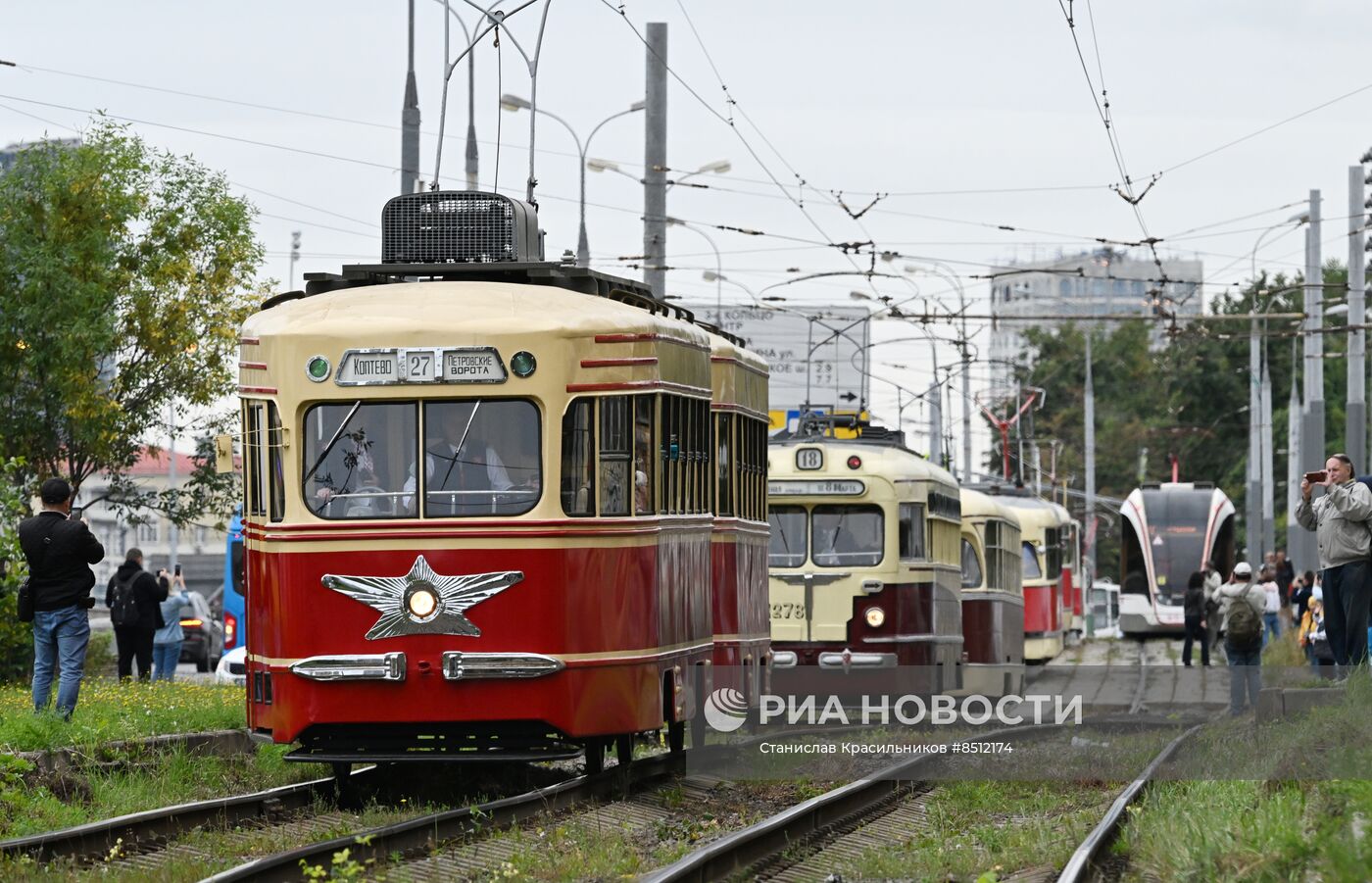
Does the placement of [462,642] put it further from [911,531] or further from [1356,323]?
[1356,323]

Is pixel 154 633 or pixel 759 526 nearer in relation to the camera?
pixel 759 526

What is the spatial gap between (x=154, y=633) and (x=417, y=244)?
42.3 feet

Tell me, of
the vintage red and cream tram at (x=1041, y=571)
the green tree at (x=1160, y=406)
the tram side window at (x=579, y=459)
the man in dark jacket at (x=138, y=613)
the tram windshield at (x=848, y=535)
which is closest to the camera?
the tram side window at (x=579, y=459)

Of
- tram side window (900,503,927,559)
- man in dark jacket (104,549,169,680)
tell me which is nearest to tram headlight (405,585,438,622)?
tram side window (900,503,927,559)

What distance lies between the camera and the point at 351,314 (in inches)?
510

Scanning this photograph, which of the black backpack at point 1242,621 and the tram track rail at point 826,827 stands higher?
the black backpack at point 1242,621

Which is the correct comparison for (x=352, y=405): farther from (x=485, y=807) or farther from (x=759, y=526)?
(x=759, y=526)

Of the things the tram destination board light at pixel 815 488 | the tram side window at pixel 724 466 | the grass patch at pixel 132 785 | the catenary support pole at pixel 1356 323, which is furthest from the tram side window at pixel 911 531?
the catenary support pole at pixel 1356 323

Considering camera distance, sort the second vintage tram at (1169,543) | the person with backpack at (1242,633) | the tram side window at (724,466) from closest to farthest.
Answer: the tram side window at (724,466), the person with backpack at (1242,633), the second vintage tram at (1169,543)

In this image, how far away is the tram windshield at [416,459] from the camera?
12688 mm

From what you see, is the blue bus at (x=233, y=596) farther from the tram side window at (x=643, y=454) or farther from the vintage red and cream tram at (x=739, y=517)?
the tram side window at (x=643, y=454)

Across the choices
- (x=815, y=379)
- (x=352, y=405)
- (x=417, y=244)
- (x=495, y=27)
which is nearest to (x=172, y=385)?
(x=495, y=27)

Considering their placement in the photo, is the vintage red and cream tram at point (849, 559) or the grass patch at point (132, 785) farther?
the vintage red and cream tram at point (849, 559)

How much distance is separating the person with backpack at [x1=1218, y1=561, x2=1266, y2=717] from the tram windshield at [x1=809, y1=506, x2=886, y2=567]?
145 inches
